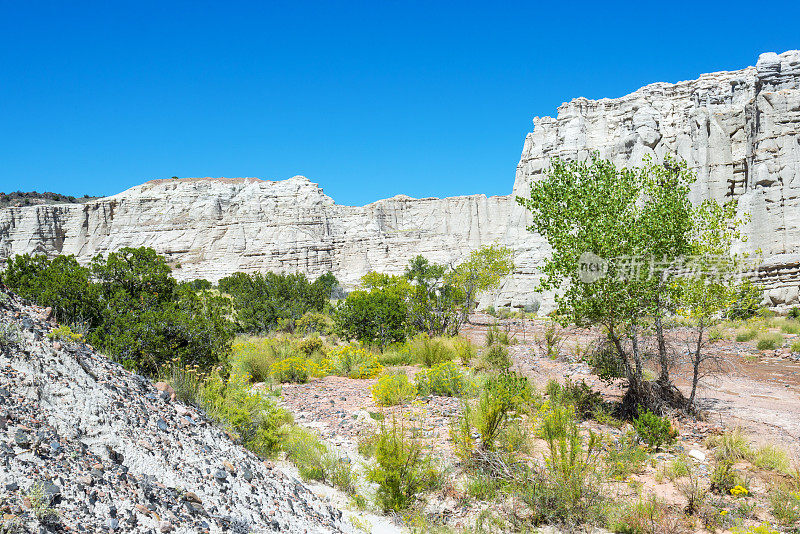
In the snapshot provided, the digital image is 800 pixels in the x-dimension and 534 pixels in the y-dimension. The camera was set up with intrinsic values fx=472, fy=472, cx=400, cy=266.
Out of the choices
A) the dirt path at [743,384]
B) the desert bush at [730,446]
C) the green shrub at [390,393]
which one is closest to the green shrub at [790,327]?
the dirt path at [743,384]

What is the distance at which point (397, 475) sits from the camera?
5656 mm

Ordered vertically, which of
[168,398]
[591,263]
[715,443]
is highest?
[591,263]

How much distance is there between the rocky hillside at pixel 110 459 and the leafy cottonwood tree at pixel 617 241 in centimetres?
584

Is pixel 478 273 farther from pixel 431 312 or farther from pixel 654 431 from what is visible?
pixel 654 431

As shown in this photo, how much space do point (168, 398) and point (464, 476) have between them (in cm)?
396

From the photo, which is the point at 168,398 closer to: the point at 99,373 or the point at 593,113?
the point at 99,373

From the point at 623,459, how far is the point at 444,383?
4344mm

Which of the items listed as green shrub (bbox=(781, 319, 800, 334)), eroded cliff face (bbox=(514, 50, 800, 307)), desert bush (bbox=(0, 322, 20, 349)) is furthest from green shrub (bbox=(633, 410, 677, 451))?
eroded cliff face (bbox=(514, 50, 800, 307))

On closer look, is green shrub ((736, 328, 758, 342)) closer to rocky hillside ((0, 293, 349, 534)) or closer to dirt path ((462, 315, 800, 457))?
dirt path ((462, 315, 800, 457))

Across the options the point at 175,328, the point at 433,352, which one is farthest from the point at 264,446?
the point at 433,352

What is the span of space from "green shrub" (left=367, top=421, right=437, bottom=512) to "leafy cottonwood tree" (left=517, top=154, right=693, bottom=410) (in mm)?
4199

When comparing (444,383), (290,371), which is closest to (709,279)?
(444,383)

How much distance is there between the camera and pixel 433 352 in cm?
1470

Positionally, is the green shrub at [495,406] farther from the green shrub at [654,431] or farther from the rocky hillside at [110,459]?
the rocky hillside at [110,459]
